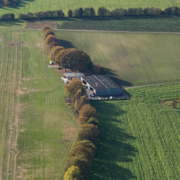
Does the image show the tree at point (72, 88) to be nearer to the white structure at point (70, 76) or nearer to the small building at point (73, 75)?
the white structure at point (70, 76)

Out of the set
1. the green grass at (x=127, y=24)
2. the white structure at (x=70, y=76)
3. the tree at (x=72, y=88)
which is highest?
the green grass at (x=127, y=24)

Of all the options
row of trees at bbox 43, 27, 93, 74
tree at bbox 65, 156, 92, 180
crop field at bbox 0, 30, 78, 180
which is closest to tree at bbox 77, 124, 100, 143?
crop field at bbox 0, 30, 78, 180

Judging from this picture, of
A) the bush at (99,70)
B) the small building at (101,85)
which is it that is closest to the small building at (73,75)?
the small building at (101,85)

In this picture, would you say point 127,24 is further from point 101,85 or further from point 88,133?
point 88,133

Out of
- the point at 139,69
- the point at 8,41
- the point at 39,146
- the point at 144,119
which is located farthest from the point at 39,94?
the point at 8,41

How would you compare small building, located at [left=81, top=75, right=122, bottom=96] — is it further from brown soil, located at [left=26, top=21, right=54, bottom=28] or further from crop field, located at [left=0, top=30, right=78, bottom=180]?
brown soil, located at [left=26, top=21, right=54, bottom=28]

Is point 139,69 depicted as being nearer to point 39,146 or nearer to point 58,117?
point 58,117

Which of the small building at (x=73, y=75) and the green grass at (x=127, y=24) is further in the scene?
the green grass at (x=127, y=24)
